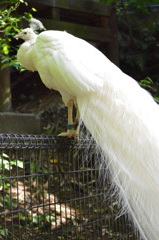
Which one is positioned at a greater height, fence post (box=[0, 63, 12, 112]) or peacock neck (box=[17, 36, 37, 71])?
peacock neck (box=[17, 36, 37, 71])

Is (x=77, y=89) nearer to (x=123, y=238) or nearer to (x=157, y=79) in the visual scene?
(x=123, y=238)

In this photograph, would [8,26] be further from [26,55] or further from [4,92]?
[4,92]

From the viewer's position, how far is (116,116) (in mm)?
2320

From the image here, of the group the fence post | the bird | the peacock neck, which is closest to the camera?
the bird

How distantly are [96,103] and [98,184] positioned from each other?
2.12ft

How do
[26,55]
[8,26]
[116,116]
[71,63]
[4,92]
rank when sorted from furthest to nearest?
[4,92] < [8,26] < [26,55] < [71,63] < [116,116]

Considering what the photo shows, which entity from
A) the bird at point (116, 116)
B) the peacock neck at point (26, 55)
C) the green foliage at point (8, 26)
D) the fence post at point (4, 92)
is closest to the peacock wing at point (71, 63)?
the bird at point (116, 116)

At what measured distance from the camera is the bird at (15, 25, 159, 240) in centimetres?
213

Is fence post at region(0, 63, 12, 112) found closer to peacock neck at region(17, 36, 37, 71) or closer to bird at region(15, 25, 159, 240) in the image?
peacock neck at region(17, 36, 37, 71)

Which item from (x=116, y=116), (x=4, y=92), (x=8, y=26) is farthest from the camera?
(x=4, y=92)

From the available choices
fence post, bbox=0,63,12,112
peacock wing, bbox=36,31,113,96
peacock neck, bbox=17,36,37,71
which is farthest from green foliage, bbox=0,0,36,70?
fence post, bbox=0,63,12,112

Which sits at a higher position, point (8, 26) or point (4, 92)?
point (8, 26)

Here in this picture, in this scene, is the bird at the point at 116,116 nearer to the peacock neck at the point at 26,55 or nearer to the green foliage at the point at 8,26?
the peacock neck at the point at 26,55

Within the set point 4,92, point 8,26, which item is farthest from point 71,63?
point 4,92
